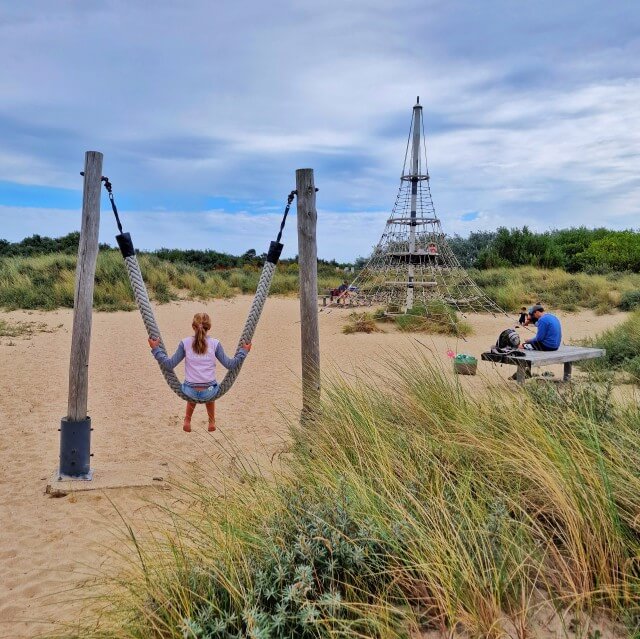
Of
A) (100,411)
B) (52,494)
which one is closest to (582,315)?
(100,411)

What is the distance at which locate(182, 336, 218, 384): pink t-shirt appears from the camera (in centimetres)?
529

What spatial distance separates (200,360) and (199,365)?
0.17ft

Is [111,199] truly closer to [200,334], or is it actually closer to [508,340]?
[200,334]

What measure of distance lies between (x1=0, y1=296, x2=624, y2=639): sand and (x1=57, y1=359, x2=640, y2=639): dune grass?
625 mm

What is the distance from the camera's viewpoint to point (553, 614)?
2010 millimetres

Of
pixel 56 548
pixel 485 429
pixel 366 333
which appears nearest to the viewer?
pixel 485 429

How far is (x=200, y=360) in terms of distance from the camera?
535 centimetres

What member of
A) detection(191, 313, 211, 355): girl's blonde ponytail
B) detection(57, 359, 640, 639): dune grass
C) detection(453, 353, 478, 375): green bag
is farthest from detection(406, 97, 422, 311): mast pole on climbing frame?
detection(57, 359, 640, 639): dune grass

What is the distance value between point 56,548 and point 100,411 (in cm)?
377

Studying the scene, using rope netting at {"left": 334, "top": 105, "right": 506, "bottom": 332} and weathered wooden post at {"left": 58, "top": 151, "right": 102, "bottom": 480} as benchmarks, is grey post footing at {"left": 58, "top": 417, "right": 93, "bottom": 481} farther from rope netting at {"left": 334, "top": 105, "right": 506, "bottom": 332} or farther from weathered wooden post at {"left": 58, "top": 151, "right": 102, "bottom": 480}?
rope netting at {"left": 334, "top": 105, "right": 506, "bottom": 332}

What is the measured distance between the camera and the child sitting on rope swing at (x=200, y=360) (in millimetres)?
5101

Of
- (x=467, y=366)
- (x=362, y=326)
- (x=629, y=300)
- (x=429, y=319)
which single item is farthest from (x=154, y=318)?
(x=629, y=300)

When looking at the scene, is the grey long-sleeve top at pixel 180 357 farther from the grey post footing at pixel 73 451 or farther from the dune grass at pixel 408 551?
the dune grass at pixel 408 551

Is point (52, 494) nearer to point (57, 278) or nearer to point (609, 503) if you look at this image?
point (609, 503)
